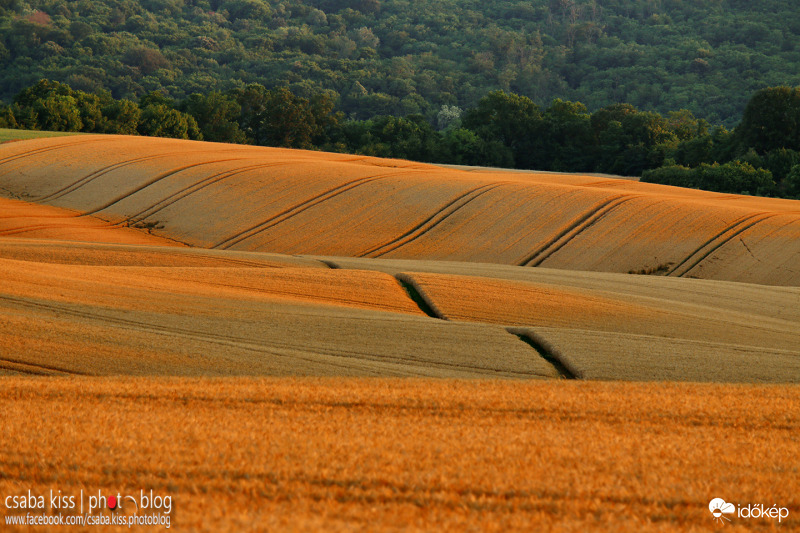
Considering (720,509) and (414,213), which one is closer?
(720,509)

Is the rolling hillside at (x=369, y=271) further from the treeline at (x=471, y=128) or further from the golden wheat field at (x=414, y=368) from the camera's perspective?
the treeline at (x=471, y=128)

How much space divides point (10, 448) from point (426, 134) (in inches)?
3194

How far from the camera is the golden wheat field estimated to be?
5.93m

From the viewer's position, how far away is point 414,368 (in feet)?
46.8

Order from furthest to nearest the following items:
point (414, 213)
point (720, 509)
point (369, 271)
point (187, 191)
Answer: point (187, 191) → point (414, 213) → point (369, 271) → point (720, 509)

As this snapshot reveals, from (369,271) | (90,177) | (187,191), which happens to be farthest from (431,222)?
(90,177)

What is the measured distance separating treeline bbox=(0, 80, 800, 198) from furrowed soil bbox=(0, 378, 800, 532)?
63730 millimetres

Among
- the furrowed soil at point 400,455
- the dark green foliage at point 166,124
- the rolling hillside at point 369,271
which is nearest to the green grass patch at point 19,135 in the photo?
the rolling hillside at point 369,271

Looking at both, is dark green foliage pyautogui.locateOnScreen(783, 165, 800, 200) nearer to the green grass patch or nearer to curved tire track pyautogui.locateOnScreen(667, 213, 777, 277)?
curved tire track pyautogui.locateOnScreen(667, 213, 777, 277)

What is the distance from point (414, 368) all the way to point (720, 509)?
28.5 ft

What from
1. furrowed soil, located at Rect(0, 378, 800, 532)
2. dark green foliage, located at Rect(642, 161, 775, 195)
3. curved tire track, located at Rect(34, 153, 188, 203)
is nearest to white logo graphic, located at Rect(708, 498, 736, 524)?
furrowed soil, located at Rect(0, 378, 800, 532)

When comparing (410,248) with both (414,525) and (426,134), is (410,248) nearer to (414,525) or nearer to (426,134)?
(414,525)

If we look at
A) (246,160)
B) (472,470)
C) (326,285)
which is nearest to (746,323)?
(326,285)

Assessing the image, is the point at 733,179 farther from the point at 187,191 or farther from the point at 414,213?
the point at 187,191
